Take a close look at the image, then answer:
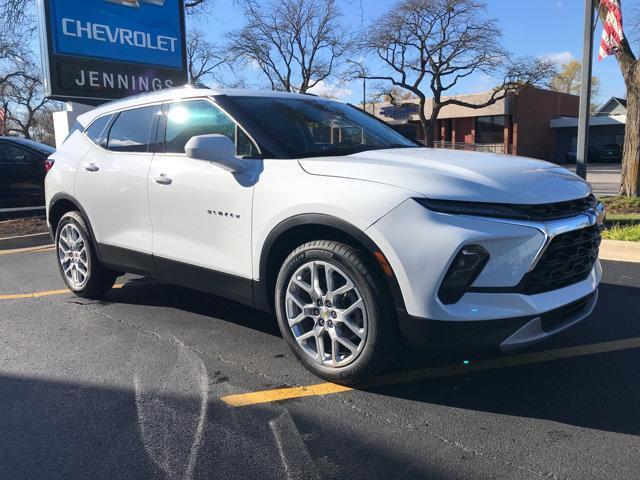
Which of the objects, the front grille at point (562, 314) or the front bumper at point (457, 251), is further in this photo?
the front grille at point (562, 314)

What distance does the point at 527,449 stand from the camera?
2629 millimetres

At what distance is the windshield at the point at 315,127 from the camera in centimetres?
371

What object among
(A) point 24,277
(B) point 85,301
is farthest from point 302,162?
(A) point 24,277

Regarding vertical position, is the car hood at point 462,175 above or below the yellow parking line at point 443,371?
above

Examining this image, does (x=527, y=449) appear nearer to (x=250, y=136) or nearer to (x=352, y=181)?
(x=352, y=181)

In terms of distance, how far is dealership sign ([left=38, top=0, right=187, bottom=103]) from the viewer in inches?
386

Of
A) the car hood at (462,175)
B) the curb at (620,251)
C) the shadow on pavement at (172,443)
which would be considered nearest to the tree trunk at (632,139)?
the curb at (620,251)

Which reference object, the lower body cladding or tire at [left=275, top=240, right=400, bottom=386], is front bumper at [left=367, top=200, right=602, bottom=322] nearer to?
the lower body cladding

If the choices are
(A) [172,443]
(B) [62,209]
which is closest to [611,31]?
(B) [62,209]

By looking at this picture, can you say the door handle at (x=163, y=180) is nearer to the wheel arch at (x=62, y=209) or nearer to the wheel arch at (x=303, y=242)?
the wheel arch at (x=303, y=242)

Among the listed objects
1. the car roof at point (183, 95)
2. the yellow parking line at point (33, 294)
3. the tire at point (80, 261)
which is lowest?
the yellow parking line at point (33, 294)

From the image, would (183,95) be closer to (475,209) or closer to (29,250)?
(475,209)

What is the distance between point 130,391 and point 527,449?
218cm

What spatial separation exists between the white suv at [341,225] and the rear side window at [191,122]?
0.5 inches
